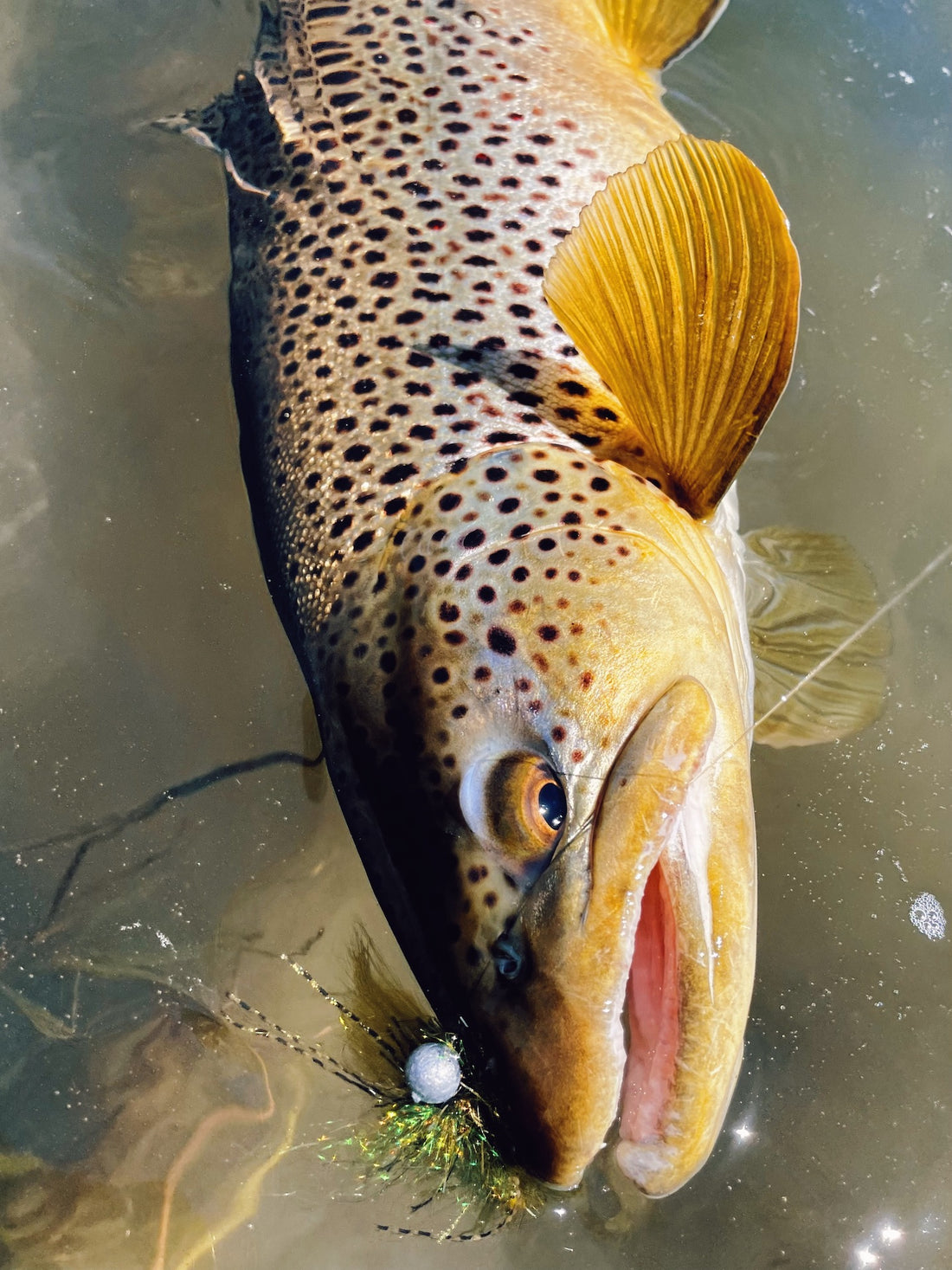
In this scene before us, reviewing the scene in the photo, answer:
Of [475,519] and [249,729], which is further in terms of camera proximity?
[249,729]

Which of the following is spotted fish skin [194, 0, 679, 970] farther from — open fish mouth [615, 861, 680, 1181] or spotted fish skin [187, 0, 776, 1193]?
open fish mouth [615, 861, 680, 1181]

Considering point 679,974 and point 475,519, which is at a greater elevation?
point 475,519

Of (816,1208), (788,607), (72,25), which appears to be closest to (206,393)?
(72,25)

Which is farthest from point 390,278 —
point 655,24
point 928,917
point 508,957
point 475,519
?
point 928,917

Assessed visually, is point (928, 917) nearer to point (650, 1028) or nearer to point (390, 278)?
point (650, 1028)

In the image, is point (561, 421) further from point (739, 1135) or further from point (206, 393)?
point (739, 1135)

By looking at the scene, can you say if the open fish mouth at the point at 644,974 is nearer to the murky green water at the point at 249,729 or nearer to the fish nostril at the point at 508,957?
the fish nostril at the point at 508,957

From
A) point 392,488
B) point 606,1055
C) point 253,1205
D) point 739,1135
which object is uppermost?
point 392,488
